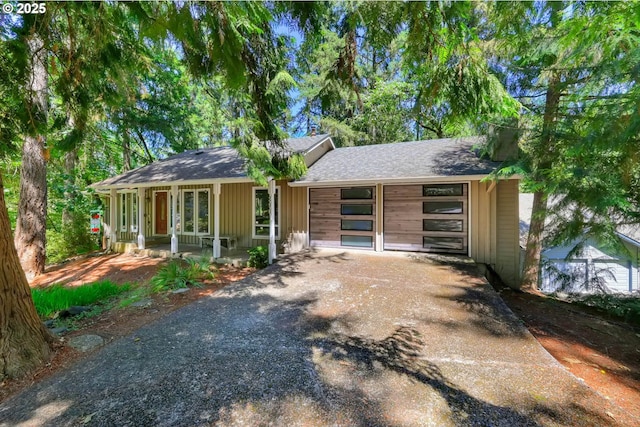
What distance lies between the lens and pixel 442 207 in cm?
808

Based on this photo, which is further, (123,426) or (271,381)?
(271,381)

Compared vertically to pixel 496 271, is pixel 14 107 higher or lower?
higher

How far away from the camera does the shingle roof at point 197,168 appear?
966 cm

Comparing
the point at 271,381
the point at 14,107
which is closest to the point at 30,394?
the point at 271,381

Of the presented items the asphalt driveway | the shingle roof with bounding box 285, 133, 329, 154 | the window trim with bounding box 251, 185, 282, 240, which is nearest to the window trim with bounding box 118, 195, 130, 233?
the window trim with bounding box 251, 185, 282, 240

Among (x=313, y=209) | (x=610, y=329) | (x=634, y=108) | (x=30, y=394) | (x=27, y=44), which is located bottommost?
(x=610, y=329)

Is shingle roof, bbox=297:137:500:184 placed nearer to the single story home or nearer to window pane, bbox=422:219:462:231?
the single story home

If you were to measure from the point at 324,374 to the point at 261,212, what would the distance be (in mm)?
7827

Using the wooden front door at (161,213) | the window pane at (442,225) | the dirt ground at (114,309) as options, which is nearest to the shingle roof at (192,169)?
the wooden front door at (161,213)

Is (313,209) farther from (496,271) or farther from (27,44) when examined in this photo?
(27,44)

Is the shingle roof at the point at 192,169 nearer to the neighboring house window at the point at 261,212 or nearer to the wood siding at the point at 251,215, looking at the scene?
the wood siding at the point at 251,215

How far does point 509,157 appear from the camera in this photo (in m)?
7.24

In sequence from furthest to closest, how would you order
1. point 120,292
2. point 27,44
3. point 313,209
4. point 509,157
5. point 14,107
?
point 313,209, point 509,157, point 120,292, point 14,107, point 27,44

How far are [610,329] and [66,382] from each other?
25.0 ft
